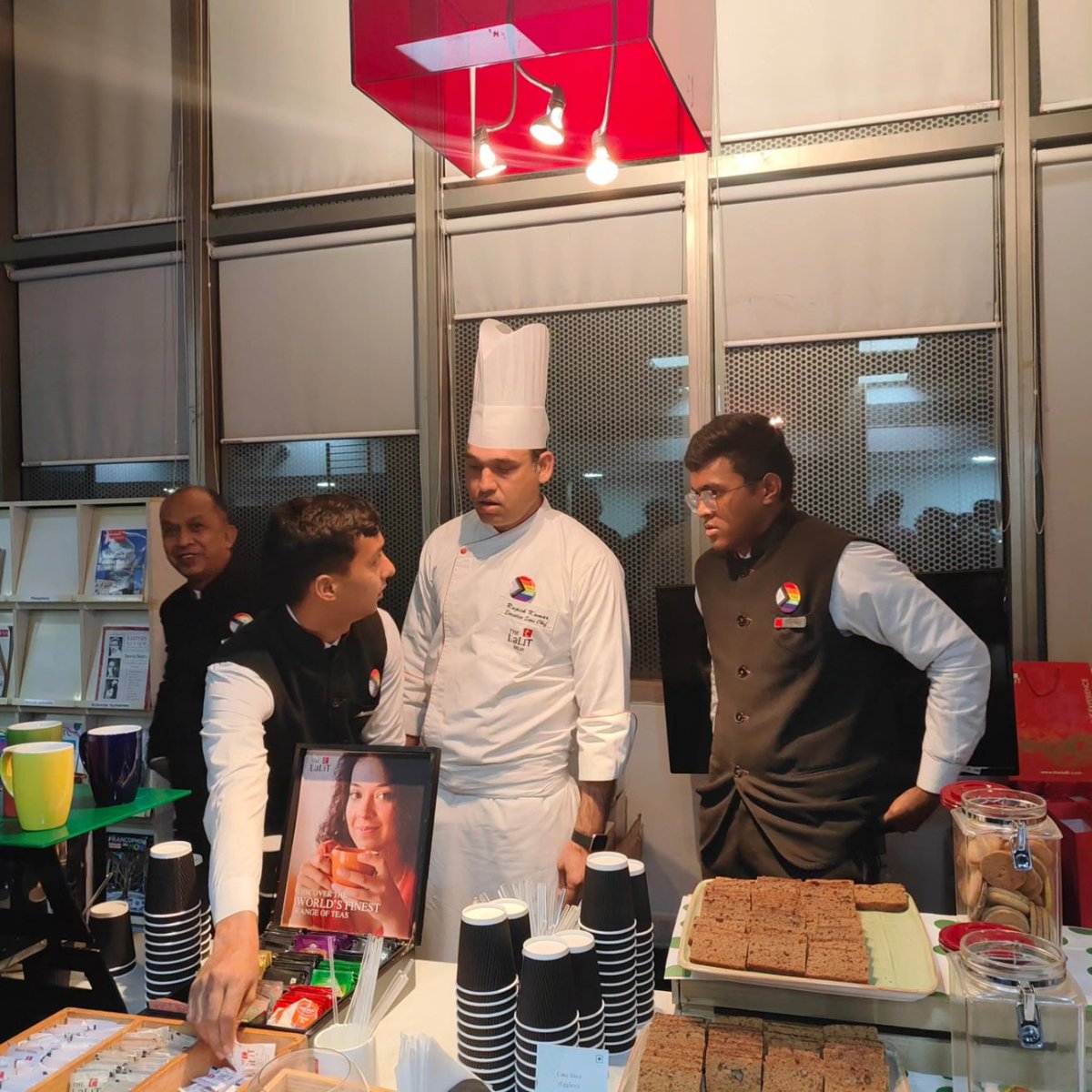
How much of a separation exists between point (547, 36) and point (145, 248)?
104 inches

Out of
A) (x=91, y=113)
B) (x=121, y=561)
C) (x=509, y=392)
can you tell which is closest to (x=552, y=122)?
(x=509, y=392)

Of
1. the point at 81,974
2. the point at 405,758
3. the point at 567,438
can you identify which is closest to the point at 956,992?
the point at 405,758

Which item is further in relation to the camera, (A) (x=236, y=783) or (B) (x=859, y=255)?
(B) (x=859, y=255)

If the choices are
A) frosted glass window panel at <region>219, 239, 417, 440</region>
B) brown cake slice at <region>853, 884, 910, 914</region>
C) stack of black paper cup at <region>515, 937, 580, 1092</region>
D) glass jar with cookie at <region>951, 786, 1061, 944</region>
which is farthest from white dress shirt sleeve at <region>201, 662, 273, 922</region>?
frosted glass window panel at <region>219, 239, 417, 440</region>

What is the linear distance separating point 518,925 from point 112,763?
32.0 inches

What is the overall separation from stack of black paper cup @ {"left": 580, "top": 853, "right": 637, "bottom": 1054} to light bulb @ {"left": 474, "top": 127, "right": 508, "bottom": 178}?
1324 mm

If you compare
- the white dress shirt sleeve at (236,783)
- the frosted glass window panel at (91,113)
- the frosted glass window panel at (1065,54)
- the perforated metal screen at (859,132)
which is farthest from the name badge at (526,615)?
the frosted glass window panel at (91,113)

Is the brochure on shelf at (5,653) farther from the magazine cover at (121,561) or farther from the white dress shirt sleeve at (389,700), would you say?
the white dress shirt sleeve at (389,700)

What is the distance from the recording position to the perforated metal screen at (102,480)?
11.9 feet

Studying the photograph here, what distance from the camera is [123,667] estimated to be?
10.7 ft

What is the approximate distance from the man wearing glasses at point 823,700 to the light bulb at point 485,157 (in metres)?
1.16

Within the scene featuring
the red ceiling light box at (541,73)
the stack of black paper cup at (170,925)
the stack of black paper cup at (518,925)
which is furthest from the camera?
the red ceiling light box at (541,73)

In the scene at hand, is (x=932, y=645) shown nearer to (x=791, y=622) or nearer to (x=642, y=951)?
(x=791, y=622)

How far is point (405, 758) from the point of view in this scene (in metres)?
1.60
